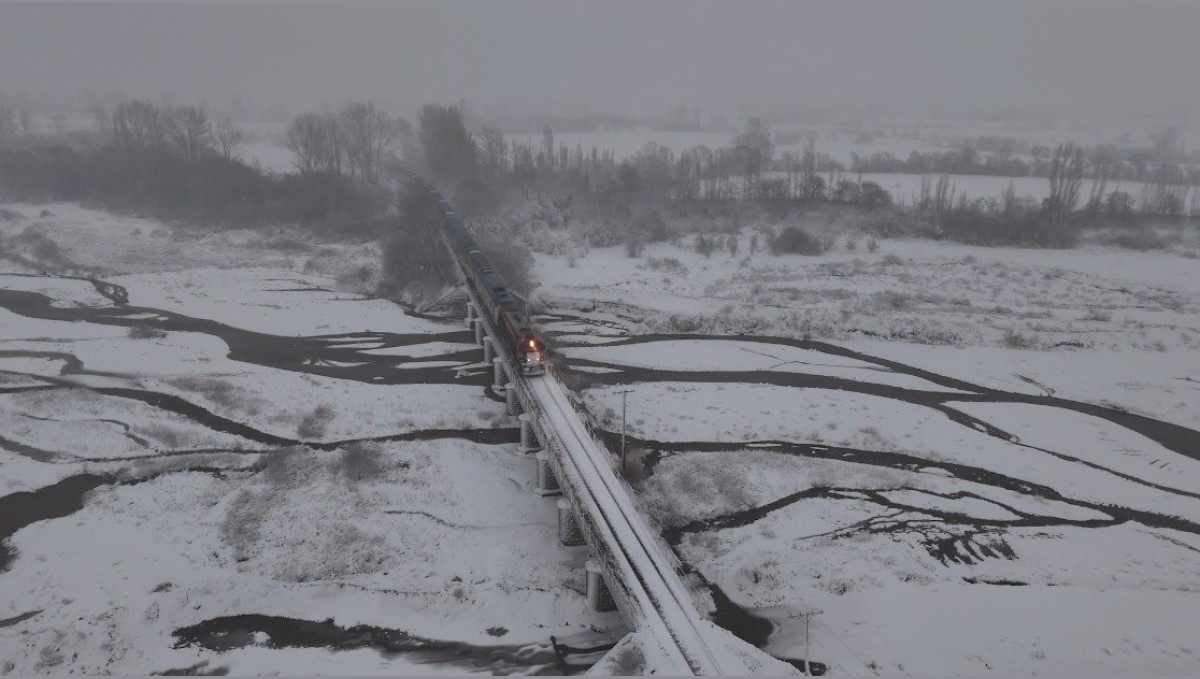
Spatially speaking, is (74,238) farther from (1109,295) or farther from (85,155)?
(1109,295)

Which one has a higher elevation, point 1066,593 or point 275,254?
point 275,254

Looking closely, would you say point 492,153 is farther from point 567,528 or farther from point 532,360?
point 567,528

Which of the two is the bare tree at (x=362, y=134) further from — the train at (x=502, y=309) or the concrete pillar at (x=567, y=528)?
the concrete pillar at (x=567, y=528)

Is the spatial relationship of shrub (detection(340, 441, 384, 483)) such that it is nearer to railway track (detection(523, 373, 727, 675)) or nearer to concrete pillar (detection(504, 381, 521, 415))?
concrete pillar (detection(504, 381, 521, 415))

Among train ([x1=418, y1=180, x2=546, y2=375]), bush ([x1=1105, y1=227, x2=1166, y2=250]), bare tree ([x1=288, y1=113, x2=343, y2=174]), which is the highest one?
bare tree ([x1=288, y1=113, x2=343, y2=174])

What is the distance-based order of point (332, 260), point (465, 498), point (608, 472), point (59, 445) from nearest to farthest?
point (608, 472), point (465, 498), point (59, 445), point (332, 260)

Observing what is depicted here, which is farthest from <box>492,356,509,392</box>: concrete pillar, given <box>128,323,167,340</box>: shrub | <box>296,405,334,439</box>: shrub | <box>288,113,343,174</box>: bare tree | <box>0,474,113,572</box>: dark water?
<box>288,113,343,174</box>: bare tree

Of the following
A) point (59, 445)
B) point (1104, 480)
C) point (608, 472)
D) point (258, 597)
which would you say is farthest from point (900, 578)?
point (59, 445)
